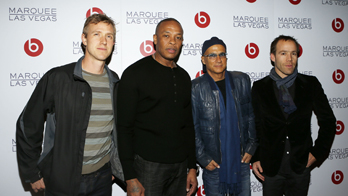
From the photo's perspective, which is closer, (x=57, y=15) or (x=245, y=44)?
(x=57, y=15)

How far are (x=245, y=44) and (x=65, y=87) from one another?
257 centimetres

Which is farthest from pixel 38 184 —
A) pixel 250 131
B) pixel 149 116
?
pixel 250 131

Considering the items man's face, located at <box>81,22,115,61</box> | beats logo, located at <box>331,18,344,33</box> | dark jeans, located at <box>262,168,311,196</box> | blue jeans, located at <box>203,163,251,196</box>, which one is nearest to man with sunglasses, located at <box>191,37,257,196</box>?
blue jeans, located at <box>203,163,251,196</box>

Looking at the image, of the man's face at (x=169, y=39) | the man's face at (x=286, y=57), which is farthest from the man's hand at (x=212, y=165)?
the man's face at (x=286, y=57)

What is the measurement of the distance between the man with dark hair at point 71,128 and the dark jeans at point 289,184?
165 centimetres

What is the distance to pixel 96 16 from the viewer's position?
1991mm

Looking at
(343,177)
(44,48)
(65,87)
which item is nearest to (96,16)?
(65,87)

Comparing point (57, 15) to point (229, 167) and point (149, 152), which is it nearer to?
point (149, 152)

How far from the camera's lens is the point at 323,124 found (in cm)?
245

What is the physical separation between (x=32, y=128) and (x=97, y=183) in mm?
756

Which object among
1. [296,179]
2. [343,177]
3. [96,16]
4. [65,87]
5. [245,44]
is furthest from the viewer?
[343,177]

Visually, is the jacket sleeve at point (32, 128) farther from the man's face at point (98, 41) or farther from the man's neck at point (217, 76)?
the man's neck at point (217, 76)

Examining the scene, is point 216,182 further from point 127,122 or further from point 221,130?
point 127,122

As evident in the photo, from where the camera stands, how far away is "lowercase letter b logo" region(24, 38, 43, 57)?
2703 millimetres
